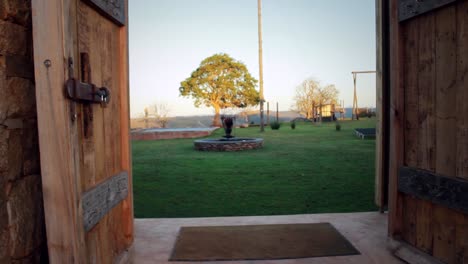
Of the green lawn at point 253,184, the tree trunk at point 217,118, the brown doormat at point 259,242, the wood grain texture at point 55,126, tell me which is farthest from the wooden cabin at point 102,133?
the tree trunk at point 217,118

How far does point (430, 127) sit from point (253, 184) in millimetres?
3294

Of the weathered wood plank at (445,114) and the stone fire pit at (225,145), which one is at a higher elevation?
the weathered wood plank at (445,114)

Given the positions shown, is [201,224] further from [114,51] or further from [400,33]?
[400,33]

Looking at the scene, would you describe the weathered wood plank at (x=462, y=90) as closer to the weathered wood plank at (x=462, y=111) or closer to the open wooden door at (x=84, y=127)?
the weathered wood plank at (x=462, y=111)

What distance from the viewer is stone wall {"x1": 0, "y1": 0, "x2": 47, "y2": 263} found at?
137cm

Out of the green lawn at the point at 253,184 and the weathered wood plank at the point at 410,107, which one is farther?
the green lawn at the point at 253,184

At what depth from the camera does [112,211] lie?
2.07m

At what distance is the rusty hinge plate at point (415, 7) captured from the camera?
2076mm

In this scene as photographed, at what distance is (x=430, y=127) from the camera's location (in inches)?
86.9

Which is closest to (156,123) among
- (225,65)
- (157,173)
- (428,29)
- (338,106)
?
(225,65)

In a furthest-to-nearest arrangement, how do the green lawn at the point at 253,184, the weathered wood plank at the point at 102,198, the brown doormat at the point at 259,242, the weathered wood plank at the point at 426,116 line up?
the green lawn at the point at 253,184 < the brown doormat at the point at 259,242 < the weathered wood plank at the point at 426,116 < the weathered wood plank at the point at 102,198

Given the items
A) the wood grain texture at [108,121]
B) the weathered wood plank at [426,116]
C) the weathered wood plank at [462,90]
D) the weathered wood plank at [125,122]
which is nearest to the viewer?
the wood grain texture at [108,121]

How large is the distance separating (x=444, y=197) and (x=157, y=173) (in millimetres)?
5096

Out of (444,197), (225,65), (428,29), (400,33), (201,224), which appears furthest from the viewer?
(225,65)
